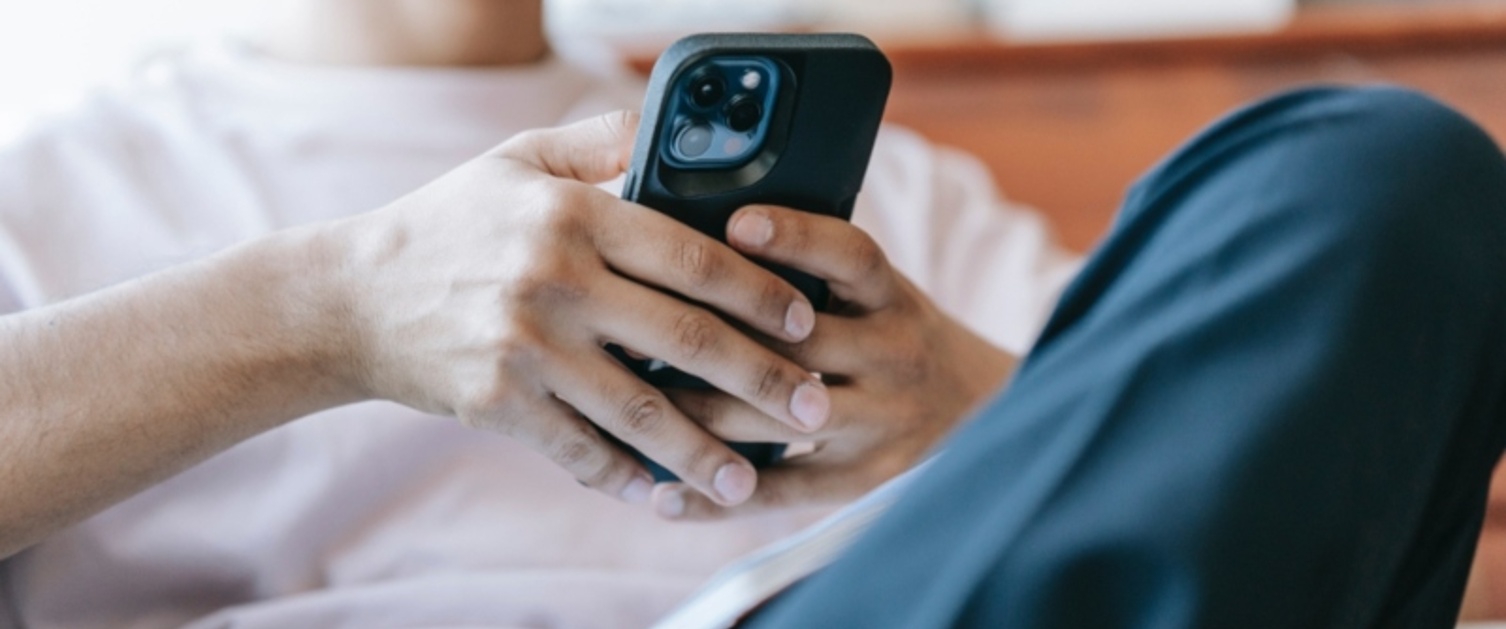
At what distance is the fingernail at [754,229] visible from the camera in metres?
0.50

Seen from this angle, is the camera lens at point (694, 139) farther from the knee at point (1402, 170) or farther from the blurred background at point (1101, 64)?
the blurred background at point (1101, 64)

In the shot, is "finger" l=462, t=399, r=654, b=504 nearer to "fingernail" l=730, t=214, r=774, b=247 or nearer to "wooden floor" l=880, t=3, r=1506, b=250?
"fingernail" l=730, t=214, r=774, b=247

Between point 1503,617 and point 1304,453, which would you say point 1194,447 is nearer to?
point 1304,453

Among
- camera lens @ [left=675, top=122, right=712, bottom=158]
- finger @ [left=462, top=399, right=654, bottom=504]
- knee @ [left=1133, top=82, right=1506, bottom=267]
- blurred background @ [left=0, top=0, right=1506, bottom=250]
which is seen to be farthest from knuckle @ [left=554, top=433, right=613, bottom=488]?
blurred background @ [left=0, top=0, right=1506, bottom=250]

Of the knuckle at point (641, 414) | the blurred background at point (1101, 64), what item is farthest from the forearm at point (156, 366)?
the blurred background at point (1101, 64)

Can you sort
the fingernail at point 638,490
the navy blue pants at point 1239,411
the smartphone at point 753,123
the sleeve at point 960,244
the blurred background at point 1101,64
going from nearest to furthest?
the navy blue pants at point 1239,411 < the smartphone at point 753,123 < the fingernail at point 638,490 < the sleeve at point 960,244 < the blurred background at point 1101,64

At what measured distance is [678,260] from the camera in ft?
1.59

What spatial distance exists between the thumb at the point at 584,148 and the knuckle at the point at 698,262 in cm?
5

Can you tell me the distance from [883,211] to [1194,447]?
513 millimetres

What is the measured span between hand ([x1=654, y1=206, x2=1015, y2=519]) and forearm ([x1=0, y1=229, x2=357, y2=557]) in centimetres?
15

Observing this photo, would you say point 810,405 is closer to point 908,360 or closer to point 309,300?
point 908,360

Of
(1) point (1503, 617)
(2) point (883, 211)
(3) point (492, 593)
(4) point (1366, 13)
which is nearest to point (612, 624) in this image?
(3) point (492, 593)

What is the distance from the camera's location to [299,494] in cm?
66

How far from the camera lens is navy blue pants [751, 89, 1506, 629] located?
1.18 feet
